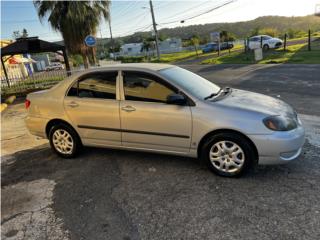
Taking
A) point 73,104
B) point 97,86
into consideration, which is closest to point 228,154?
point 97,86

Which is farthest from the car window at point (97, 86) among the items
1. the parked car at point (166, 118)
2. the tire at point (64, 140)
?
the tire at point (64, 140)

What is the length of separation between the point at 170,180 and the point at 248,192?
1.04 m

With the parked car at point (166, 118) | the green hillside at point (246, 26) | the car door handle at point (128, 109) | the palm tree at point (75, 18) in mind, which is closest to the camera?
the parked car at point (166, 118)

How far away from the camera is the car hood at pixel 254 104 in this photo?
4074 millimetres

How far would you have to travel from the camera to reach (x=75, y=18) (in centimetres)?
2328

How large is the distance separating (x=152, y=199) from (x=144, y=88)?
1632 millimetres

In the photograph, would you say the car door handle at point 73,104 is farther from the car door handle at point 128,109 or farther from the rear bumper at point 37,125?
the car door handle at point 128,109

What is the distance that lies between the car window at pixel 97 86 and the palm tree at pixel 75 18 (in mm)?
18395

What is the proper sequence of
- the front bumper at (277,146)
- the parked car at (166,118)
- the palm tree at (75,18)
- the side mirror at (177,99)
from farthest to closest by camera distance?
A: the palm tree at (75,18), the side mirror at (177,99), the parked car at (166,118), the front bumper at (277,146)

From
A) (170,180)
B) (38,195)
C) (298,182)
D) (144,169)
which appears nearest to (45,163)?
(38,195)

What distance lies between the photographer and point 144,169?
4691mm

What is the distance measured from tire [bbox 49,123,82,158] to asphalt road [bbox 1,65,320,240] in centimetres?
15

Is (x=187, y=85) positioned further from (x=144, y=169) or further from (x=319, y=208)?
(x=319, y=208)

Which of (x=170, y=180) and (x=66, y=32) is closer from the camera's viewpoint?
(x=170, y=180)
